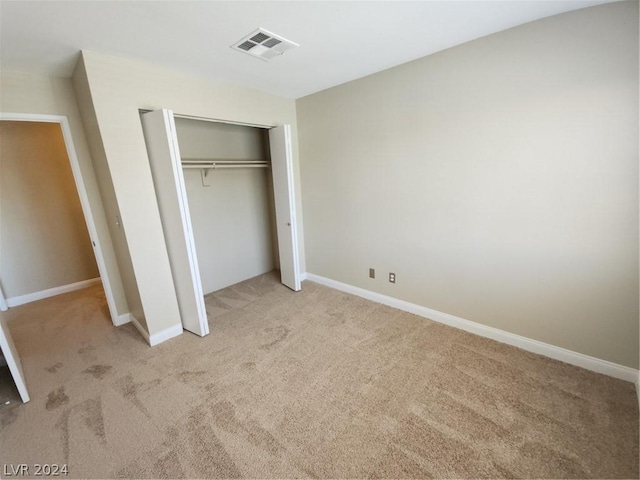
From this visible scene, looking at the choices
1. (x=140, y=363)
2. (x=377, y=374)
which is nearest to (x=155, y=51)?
(x=140, y=363)

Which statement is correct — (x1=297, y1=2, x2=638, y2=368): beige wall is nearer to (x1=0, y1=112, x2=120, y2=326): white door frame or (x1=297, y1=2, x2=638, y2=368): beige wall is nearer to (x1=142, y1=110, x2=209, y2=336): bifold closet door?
(x1=142, y1=110, x2=209, y2=336): bifold closet door

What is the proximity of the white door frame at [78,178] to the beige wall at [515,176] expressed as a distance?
2625 mm

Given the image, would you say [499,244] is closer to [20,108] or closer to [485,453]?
[485,453]

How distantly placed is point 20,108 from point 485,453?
4.21 meters

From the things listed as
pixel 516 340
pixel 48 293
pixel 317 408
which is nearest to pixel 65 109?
pixel 48 293

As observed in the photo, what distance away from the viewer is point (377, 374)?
2064 mm

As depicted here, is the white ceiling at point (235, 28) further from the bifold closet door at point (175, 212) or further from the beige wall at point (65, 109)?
the bifold closet door at point (175, 212)

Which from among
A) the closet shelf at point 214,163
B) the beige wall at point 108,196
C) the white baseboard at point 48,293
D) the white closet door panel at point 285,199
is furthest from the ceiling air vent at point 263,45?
the white baseboard at point 48,293

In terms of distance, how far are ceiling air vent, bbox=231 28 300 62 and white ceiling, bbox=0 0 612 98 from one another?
5 centimetres

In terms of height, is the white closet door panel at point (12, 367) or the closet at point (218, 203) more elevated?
the closet at point (218, 203)

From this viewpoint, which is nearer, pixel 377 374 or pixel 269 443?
pixel 269 443

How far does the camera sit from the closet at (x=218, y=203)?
7.74ft

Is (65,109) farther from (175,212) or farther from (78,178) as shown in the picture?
(175,212)

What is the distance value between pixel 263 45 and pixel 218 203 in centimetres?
212
